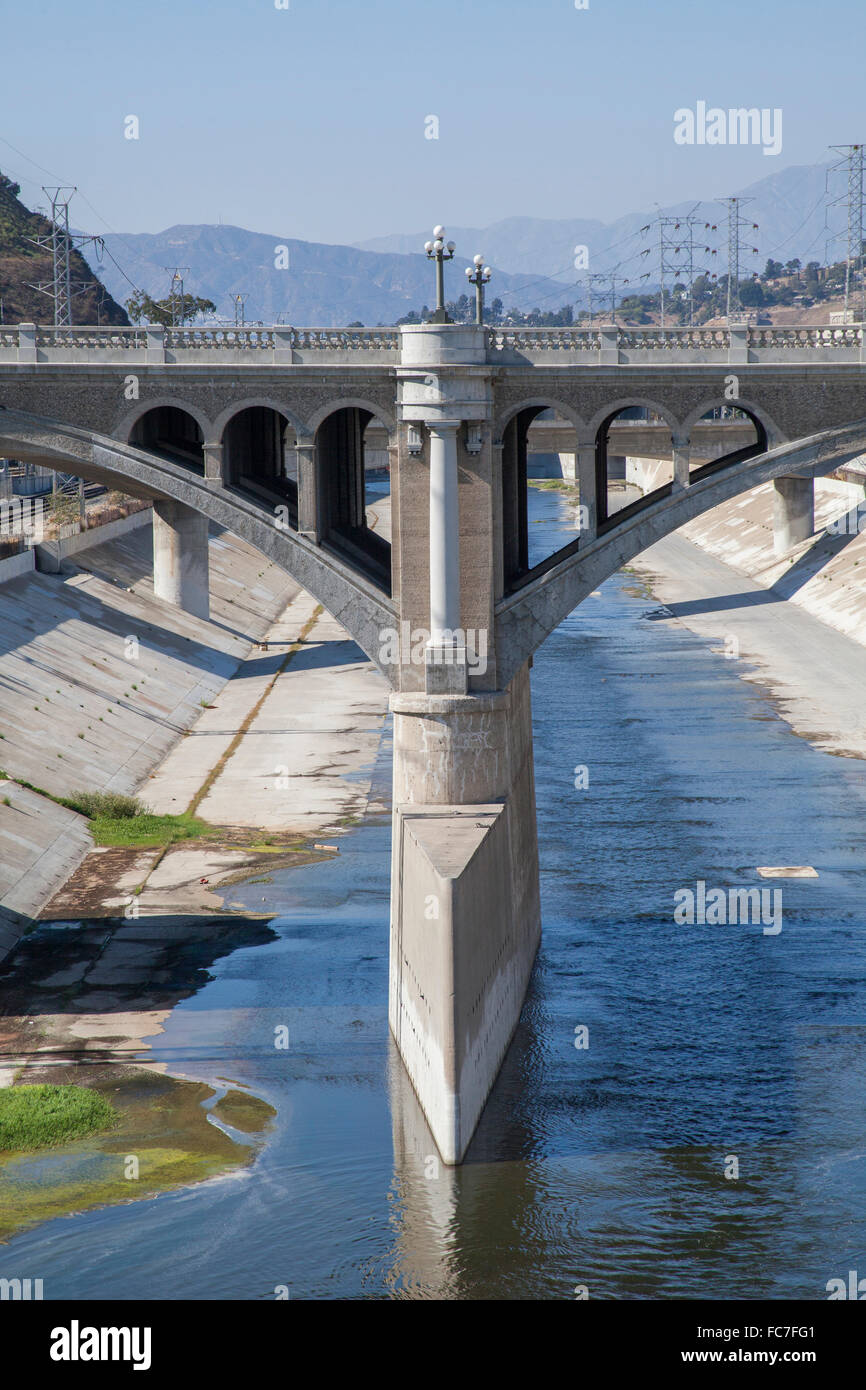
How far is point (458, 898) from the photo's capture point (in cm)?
3631

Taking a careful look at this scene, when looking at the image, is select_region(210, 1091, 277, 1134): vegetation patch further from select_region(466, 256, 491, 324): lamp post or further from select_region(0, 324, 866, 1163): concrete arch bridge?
select_region(466, 256, 491, 324): lamp post

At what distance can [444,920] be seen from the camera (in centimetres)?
3625

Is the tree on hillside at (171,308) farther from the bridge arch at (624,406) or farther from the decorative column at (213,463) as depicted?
the bridge arch at (624,406)

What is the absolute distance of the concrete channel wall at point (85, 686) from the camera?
57562 mm

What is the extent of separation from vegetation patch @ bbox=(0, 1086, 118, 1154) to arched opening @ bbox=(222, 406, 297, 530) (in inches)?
718

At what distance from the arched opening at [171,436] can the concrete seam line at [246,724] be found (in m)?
17.5

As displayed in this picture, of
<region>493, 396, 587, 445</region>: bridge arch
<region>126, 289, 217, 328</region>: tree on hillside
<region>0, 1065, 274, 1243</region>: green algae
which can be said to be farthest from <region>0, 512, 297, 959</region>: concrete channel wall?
<region>126, 289, 217, 328</region>: tree on hillside

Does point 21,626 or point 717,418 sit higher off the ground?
point 717,418

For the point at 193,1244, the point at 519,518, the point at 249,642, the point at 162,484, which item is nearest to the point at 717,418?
the point at 249,642

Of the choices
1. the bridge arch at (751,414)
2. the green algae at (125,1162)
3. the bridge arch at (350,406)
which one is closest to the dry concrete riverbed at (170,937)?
the green algae at (125,1162)

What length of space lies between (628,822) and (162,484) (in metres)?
26.0

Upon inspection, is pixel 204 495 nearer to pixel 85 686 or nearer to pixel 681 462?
pixel 681 462

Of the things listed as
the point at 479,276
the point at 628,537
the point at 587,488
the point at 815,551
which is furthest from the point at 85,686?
the point at 815,551
